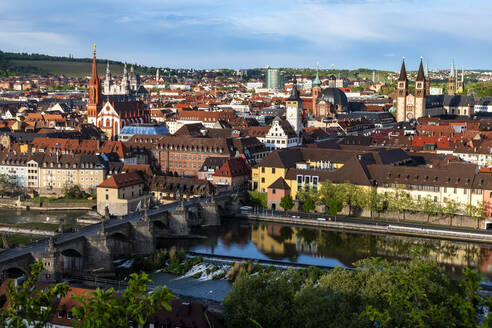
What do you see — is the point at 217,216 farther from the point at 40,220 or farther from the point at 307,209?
the point at 40,220

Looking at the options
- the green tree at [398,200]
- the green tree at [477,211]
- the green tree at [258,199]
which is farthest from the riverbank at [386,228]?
the green tree at [258,199]

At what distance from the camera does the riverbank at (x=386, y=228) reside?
56.9 meters

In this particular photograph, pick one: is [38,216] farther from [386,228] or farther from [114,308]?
[114,308]

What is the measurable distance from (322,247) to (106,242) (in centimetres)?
1700

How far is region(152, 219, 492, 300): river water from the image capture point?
2010 inches

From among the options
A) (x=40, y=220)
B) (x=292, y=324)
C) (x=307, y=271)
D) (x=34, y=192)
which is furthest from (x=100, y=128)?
(x=292, y=324)

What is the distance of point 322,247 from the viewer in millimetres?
55562

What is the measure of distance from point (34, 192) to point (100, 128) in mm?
37078

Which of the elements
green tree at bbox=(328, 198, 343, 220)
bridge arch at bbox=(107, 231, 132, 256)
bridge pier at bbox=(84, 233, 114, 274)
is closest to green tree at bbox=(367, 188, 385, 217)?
green tree at bbox=(328, 198, 343, 220)

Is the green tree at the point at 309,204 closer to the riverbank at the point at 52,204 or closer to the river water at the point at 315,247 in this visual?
the river water at the point at 315,247

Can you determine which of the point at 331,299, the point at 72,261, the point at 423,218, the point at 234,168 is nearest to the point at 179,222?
the point at 72,261

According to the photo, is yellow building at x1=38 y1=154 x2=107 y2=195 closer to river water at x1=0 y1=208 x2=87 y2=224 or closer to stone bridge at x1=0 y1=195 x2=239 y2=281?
river water at x1=0 y1=208 x2=87 y2=224

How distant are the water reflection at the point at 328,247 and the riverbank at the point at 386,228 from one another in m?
0.86

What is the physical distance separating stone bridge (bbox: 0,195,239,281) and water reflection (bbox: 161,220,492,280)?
221cm
